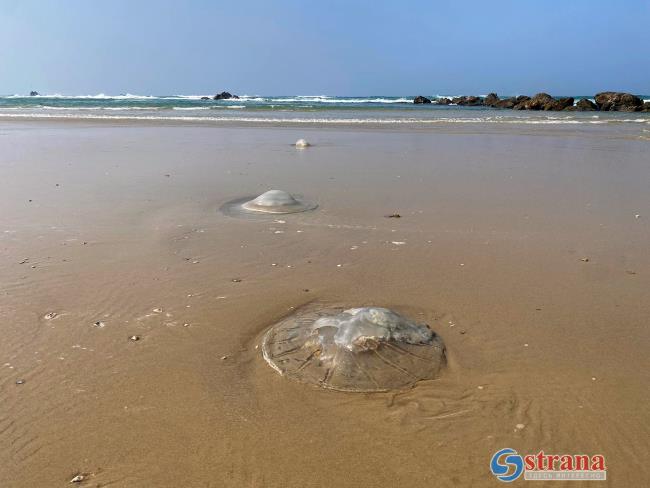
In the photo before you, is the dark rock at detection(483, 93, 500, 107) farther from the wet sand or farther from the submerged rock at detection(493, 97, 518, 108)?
the wet sand

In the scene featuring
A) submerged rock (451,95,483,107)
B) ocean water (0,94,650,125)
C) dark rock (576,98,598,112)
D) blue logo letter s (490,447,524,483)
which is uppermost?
submerged rock (451,95,483,107)

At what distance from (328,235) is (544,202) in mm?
3156

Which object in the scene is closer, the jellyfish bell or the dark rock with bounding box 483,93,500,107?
the jellyfish bell

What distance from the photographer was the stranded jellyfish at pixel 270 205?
20.1 feet

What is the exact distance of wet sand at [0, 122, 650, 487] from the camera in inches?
87.7

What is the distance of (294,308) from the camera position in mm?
3594

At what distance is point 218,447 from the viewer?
2258mm

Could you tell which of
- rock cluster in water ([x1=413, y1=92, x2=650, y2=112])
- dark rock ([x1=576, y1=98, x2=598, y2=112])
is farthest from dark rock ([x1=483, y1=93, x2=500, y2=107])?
dark rock ([x1=576, y1=98, x2=598, y2=112])

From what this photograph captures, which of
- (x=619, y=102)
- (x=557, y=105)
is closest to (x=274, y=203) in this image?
(x=557, y=105)

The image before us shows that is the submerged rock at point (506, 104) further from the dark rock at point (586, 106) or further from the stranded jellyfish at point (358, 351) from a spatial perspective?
the stranded jellyfish at point (358, 351)

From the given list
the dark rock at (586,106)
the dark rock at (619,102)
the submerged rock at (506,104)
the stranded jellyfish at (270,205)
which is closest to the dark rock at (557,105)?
the dark rock at (586,106)

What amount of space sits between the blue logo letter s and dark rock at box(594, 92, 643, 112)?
136 ft

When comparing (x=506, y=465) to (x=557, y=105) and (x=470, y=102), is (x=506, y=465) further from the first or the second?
(x=470, y=102)

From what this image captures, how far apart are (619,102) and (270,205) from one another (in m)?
41.0
